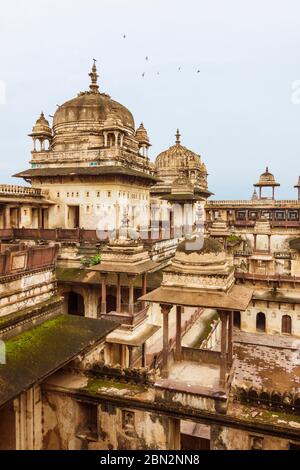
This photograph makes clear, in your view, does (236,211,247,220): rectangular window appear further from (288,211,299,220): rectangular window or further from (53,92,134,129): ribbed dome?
(53,92,134,129): ribbed dome

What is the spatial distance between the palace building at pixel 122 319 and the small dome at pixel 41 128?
0.15 meters

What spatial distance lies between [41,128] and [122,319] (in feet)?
76.0

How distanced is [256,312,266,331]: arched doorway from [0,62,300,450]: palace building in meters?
0.08

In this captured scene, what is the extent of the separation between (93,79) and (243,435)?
1289 inches

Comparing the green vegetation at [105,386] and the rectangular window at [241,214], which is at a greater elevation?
the rectangular window at [241,214]

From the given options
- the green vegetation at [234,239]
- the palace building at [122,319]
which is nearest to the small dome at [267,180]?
the green vegetation at [234,239]

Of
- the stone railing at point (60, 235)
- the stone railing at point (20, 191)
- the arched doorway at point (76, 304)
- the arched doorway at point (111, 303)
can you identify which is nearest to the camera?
the arched doorway at point (111, 303)

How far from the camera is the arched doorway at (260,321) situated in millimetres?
28781

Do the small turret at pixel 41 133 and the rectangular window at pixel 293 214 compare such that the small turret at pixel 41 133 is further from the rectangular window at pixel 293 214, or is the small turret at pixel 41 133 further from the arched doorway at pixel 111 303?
the rectangular window at pixel 293 214

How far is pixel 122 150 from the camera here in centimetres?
2845

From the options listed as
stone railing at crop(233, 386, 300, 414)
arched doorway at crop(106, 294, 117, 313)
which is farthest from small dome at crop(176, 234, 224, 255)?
arched doorway at crop(106, 294, 117, 313)

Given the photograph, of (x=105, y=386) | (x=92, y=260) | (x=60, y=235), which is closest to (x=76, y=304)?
(x=92, y=260)

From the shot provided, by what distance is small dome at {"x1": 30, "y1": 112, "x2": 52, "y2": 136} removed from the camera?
32119 millimetres

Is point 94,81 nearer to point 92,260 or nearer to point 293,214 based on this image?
point 92,260
